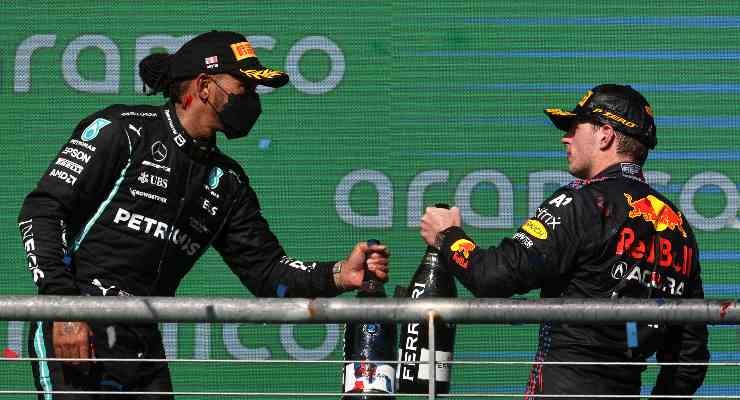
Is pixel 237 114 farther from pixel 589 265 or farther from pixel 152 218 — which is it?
pixel 589 265

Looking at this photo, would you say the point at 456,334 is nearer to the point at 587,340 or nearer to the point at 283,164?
the point at 283,164

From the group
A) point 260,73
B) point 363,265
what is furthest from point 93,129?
point 363,265

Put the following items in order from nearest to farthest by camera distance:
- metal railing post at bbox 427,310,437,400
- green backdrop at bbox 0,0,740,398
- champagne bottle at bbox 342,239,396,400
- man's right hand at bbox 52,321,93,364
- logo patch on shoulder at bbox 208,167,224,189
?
1. metal railing post at bbox 427,310,437,400
2. man's right hand at bbox 52,321,93,364
3. logo patch on shoulder at bbox 208,167,224,189
4. champagne bottle at bbox 342,239,396,400
5. green backdrop at bbox 0,0,740,398

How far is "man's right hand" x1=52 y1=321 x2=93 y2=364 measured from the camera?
3.07 metres

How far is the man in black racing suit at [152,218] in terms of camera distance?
326 cm

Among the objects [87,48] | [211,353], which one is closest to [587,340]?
[211,353]

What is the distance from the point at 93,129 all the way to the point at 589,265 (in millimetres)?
1270

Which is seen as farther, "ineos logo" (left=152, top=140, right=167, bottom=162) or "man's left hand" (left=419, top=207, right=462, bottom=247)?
"ineos logo" (left=152, top=140, right=167, bottom=162)

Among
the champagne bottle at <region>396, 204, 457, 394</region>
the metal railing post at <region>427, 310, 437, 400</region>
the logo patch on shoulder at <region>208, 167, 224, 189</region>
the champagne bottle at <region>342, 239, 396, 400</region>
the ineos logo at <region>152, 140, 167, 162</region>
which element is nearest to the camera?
the metal railing post at <region>427, 310, 437, 400</region>

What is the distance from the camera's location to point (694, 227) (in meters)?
5.17

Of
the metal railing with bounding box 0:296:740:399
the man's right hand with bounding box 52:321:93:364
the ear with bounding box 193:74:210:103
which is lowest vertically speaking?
the man's right hand with bounding box 52:321:93:364

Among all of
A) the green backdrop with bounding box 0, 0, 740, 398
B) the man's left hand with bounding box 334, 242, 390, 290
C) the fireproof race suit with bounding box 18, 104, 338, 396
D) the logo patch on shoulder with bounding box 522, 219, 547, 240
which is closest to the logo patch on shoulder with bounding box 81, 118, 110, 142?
the fireproof race suit with bounding box 18, 104, 338, 396

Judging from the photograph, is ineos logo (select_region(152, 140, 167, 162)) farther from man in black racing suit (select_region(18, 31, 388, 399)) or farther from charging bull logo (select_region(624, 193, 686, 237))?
charging bull logo (select_region(624, 193, 686, 237))

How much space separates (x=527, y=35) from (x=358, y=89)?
69 cm
